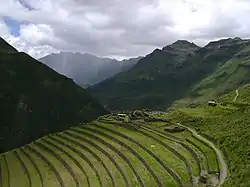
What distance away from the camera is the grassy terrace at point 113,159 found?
49.6 meters

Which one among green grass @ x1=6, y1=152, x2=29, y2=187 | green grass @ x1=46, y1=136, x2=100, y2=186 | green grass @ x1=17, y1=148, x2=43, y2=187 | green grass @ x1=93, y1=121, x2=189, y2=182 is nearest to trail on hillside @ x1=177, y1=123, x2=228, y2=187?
green grass @ x1=93, y1=121, x2=189, y2=182

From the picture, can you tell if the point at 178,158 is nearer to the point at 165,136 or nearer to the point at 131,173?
the point at 131,173

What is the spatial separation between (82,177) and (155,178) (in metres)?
14.7

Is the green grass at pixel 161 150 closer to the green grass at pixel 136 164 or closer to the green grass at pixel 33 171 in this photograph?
the green grass at pixel 136 164

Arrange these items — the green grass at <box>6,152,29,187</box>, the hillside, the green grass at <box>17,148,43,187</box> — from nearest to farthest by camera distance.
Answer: the hillside
the green grass at <box>17,148,43,187</box>
the green grass at <box>6,152,29,187</box>

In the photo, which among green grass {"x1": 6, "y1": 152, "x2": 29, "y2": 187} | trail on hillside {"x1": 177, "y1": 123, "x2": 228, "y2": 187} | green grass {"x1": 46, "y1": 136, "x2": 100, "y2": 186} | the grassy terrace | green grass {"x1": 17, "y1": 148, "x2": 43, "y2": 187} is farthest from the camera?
green grass {"x1": 6, "y1": 152, "x2": 29, "y2": 187}

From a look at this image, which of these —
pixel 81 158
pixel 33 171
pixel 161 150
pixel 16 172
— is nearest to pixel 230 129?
pixel 161 150

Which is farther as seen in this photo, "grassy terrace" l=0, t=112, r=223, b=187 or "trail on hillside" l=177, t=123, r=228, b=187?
"grassy terrace" l=0, t=112, r=223, b=187

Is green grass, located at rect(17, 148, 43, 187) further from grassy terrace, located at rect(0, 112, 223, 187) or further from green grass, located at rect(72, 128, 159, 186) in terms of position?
green grass, located at rect(72, 128, 159, 186)

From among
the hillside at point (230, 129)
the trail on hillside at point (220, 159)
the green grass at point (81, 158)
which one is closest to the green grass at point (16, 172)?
the green grass at point (81, 158)

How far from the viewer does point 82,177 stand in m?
58.7

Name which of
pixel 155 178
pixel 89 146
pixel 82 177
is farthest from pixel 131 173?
pixel 89 146

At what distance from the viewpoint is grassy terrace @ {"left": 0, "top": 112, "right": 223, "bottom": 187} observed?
49625 mm

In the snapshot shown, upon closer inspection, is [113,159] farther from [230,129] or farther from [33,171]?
[33,171]
